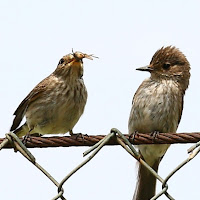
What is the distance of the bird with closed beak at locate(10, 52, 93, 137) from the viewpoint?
6.96 meters

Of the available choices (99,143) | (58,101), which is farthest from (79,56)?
(99,143)

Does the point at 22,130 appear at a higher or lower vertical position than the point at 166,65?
lower

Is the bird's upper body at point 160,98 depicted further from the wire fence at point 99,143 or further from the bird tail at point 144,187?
the wire fence at point 99,143

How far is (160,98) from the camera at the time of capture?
24.1 feet

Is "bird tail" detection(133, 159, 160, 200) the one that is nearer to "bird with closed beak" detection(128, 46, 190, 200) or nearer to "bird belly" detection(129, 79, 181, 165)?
"bird with closed beak" detection(128, 46, 190, 200)

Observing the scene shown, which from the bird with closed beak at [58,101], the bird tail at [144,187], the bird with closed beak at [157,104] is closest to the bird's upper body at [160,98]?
the bird with closed beak at [157,104]

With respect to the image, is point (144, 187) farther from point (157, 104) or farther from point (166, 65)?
point (166, 65)

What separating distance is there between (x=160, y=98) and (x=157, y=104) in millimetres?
107

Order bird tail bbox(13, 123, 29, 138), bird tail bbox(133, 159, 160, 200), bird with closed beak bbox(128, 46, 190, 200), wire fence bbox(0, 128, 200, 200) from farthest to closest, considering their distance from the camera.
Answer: bird tail bbox(13, 123, 29, 138)
bird with closed beak bbox(128, 46, 190, 200)
bird tail bbox(133, 159, 160, 200)
wire fence bbox(0, 128, 200, 200)

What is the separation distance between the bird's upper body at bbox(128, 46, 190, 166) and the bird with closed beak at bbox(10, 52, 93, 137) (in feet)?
2.40

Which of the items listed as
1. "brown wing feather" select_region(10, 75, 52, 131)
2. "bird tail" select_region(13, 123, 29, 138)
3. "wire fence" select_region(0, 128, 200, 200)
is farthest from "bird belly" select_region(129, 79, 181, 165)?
"wire fence" select_region(0, 128, 200, 200)

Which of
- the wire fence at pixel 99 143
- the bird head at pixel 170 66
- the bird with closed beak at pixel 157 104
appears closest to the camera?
the wire fence at pixel 99 143

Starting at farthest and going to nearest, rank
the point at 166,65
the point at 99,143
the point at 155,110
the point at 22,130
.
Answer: the point at 166,65 < the point at 22,130 < the point at 155,110 < the point at 99,143

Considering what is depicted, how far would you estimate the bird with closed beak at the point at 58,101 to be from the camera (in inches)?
274
